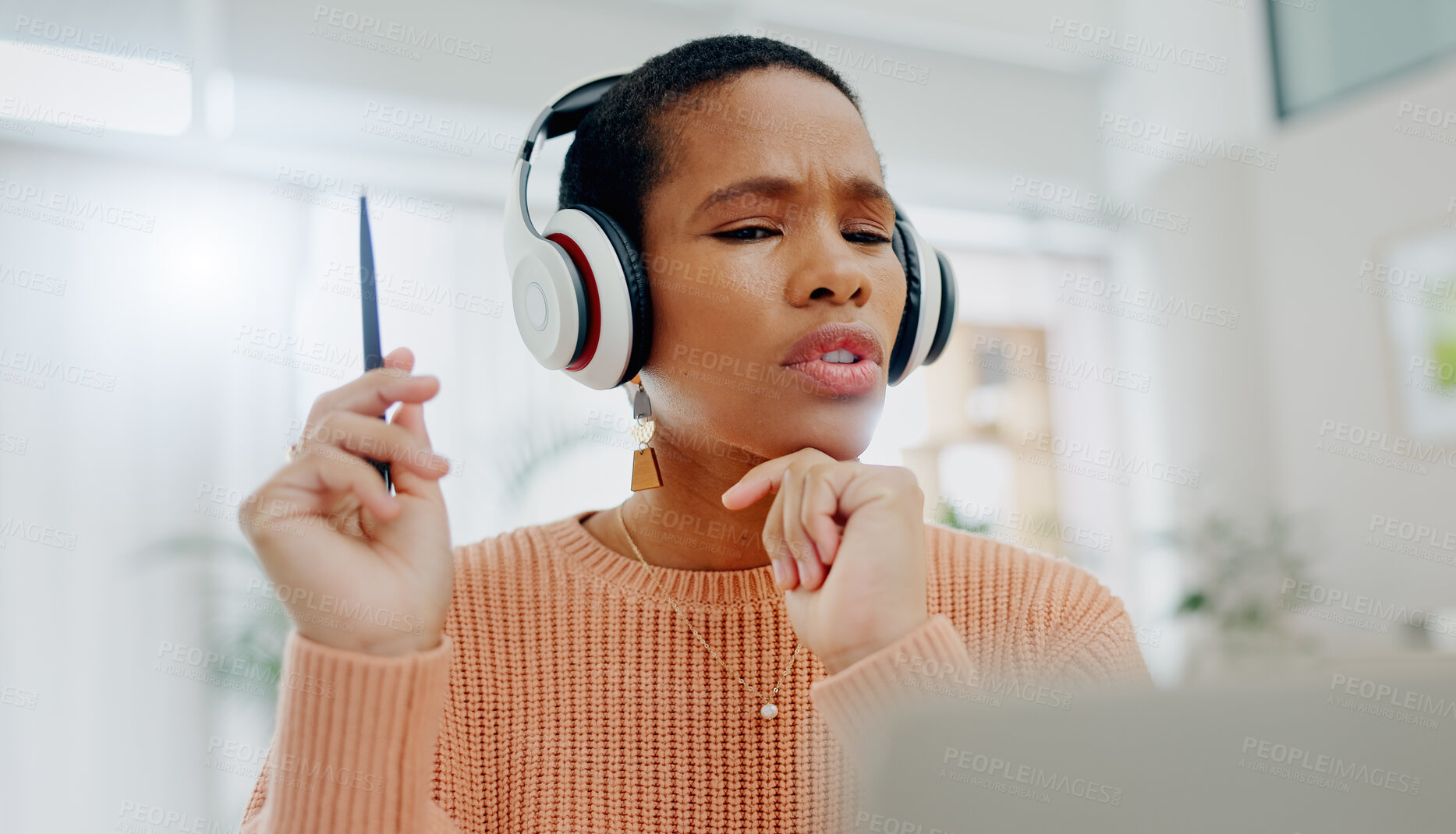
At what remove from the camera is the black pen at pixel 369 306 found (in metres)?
0.77

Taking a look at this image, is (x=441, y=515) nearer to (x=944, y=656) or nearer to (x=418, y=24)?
(x=944, y=656)

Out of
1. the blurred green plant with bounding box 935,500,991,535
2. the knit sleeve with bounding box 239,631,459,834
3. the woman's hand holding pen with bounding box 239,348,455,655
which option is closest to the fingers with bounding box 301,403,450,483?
the woman's hand holding pen with bounding box 239,348,455,655

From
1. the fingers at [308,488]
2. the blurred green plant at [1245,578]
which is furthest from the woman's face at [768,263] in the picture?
the blurred green plant at [1245,578]

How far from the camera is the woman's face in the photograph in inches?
38.1

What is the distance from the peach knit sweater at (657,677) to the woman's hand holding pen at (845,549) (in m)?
0.21

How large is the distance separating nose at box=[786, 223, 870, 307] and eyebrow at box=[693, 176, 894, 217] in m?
0.04

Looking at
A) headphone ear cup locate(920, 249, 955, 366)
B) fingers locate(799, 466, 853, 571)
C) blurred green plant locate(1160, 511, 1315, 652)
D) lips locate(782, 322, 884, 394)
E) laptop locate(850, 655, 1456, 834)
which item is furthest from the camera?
blurred green plant locate(1160, 511, 1315, 652)

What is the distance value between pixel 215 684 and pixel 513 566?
249 centimetres

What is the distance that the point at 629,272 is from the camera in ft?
3.30

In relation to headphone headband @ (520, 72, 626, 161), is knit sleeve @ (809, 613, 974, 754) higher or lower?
lower

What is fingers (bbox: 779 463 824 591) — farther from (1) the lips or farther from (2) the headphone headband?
(2) the headphone headband

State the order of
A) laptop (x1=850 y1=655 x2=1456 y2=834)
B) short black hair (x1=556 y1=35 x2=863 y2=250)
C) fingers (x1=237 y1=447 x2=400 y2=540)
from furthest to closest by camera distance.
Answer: short black hair (x1=556 y1=35 x2=863 y2=250) < fingers (x1=237 y1=447 x2=400 y2=540) < laptop (x1=850 y1=655 x2=1456 y2=834)

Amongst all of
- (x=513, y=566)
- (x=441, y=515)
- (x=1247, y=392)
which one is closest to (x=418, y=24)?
(x=513, y=566)

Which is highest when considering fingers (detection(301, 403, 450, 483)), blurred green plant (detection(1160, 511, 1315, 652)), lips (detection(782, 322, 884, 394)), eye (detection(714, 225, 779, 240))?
eye (detection(714, 225, 779, 240))
